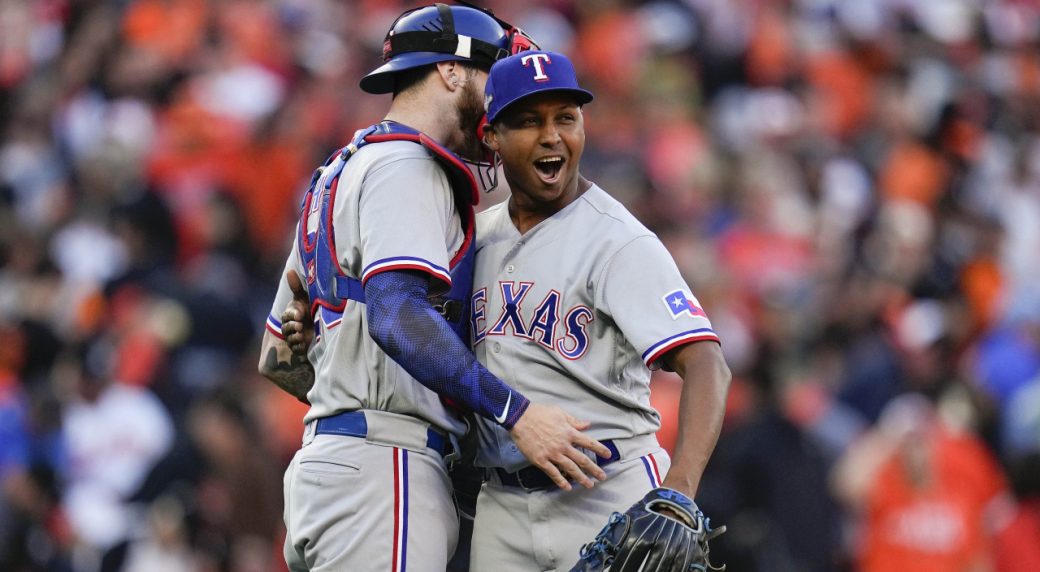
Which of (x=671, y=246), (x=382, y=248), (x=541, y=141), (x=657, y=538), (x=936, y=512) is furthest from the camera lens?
(x=671, y=246)

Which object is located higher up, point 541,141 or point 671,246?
point 541,141

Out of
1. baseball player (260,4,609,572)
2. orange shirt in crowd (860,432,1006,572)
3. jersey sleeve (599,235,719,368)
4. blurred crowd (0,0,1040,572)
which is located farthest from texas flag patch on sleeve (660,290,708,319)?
orange shirt in crowd (860,432,1006,572)

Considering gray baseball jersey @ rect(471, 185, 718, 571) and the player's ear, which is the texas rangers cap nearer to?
the player's ear

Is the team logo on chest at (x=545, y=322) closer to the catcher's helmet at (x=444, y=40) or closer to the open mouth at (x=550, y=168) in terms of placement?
the open mouth at (x=550, y=168)

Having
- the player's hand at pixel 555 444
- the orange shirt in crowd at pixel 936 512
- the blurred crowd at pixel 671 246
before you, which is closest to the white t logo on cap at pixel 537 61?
the player's hand at pixel 555 444

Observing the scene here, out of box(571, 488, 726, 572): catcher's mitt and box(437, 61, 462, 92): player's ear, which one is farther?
box(437, 61, 462, 92): player's ear

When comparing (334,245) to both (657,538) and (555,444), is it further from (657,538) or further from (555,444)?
(657,538)

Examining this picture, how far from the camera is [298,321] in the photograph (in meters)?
4.20

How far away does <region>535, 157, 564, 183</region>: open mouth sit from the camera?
12.9 ft

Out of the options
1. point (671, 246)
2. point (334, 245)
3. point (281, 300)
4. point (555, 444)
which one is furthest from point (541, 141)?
point (671, 246)

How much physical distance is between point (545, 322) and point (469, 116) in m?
0.60

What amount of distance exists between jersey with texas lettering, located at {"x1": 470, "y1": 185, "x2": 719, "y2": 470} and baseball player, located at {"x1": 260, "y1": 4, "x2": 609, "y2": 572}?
4.3 inches

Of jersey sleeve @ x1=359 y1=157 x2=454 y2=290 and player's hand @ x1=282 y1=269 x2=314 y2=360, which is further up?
jersey sleeve @ x1=359 y1=157 x2=454 y2=290

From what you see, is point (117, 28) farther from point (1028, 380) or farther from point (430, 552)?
point (430, 552)
